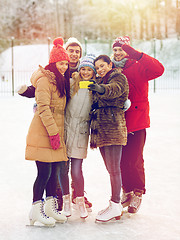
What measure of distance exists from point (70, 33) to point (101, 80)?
161ft

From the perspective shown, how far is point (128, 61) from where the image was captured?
11.9ft

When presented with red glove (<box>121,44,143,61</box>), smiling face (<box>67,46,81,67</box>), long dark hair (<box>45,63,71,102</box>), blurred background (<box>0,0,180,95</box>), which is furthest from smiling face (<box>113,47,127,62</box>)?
blurred background (<box>0,0,180,95</box>)

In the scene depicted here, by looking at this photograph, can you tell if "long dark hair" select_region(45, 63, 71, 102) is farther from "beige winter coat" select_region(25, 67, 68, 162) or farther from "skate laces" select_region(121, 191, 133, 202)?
"skate laces" select_region(121, 191, 133, 202)

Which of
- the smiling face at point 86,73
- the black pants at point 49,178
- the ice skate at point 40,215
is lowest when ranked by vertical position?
the ice skate at point 40,215

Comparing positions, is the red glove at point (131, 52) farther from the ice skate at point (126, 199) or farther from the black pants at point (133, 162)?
the ice skate at point (126, 199)

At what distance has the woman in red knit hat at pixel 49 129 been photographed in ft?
10.5

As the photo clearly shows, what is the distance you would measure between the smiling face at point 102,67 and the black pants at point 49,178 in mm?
883

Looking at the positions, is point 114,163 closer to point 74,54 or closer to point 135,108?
point 135,108

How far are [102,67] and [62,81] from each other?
375 mm

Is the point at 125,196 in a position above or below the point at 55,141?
below

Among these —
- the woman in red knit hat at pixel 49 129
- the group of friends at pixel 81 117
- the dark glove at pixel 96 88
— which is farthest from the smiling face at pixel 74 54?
the dark glove at pixel 96 88

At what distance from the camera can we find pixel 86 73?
337 cm

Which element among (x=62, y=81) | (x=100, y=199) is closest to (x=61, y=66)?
(x=62, y=81)

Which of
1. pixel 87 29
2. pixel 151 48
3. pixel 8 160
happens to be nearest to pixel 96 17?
pixel 87 29
